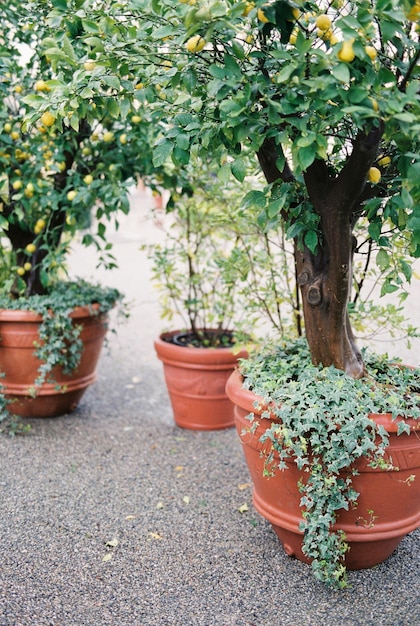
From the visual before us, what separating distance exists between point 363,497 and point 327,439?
228 mm

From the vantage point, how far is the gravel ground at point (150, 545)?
1907mm

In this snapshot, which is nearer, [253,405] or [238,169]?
[238,169]

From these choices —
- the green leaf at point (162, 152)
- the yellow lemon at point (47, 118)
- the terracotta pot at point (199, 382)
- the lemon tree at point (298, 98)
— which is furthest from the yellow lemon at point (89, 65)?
the terracotta pot at point (199, 382)

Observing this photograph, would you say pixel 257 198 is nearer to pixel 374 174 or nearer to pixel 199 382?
pixel 374 174

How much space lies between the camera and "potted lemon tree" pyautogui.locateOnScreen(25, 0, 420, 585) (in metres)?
1.47

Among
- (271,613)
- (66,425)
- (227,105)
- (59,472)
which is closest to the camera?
(227,105)

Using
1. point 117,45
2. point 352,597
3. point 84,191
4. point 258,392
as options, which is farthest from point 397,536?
point 84,191

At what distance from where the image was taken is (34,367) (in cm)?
326

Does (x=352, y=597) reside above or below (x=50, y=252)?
below

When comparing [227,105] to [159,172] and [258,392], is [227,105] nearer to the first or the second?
[258,392]

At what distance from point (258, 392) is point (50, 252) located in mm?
1533

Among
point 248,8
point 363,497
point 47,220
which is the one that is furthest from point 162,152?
point 47,220

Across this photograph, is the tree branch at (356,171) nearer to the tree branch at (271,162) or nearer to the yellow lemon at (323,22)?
the tree branch at (271,162)

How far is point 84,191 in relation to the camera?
9.43 ft
